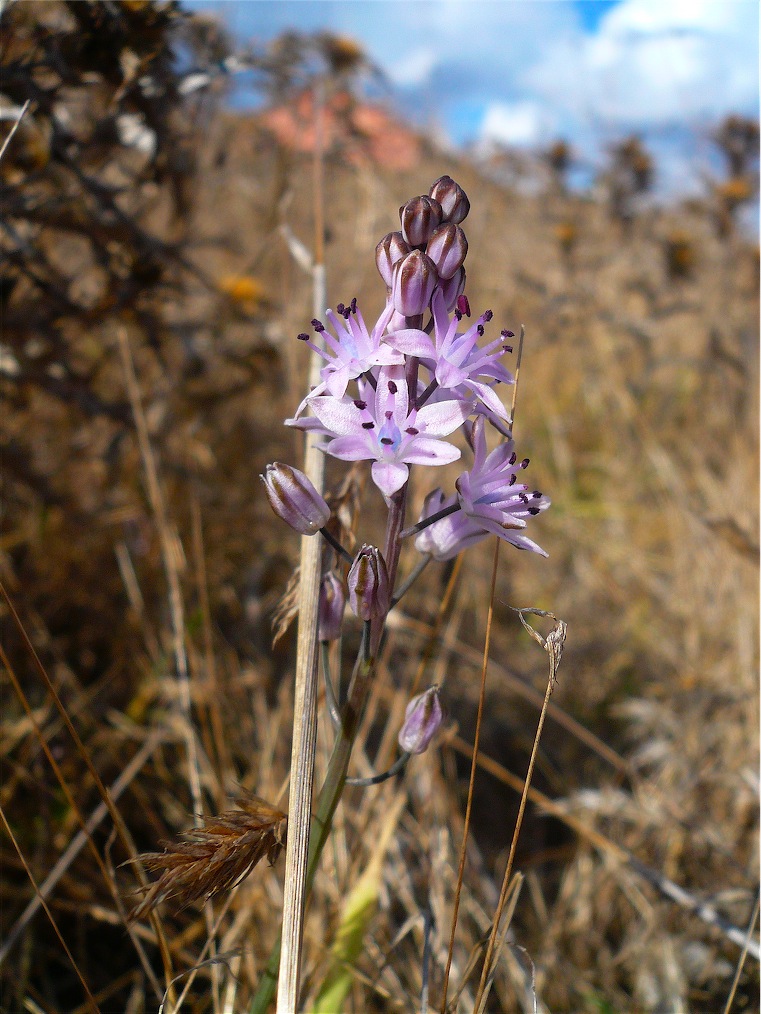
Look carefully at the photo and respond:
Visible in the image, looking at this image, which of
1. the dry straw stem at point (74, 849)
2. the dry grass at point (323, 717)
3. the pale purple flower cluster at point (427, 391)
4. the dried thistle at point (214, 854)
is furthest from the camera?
the dry grass at point (323, 717)

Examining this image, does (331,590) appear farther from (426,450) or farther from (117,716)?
(117,716)

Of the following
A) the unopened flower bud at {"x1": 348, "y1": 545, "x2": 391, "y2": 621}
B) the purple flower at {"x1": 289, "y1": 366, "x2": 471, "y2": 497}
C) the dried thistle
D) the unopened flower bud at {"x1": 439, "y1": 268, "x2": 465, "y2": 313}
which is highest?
the unopened flower bud at {"x1": 439, "y1": 268, "x2": 465, "y2": 313}

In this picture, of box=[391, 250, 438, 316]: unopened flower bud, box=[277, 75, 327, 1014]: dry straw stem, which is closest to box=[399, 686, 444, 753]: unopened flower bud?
box=[277, 75, 327, 1014]: dry straw stem

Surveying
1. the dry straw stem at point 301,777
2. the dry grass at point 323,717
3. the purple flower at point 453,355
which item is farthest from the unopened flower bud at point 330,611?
the purple flower at point 453,355

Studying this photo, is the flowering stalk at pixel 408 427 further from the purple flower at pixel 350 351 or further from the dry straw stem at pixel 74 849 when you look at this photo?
the dry straw stem at pixel 74 849

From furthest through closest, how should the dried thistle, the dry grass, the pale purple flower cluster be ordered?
1. the dry grass
2. the pale purple flower cluster
3. the dried thistle

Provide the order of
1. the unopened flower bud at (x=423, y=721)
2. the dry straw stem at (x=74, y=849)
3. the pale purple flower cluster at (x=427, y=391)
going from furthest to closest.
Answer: the dry straw stem at (x=74, y=849)
the unopened flower bud at (x=423, y=721)
the pale purple flower cluster at (x=427, y=391)

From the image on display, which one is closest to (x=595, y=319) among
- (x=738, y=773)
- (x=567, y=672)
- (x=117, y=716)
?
(x=567, y=672)

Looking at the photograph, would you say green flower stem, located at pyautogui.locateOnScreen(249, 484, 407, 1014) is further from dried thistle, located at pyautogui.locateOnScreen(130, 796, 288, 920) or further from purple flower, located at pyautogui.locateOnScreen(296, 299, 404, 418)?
purple flower, located at pyautogui.locateOnScreen(296, 299, 404, 418)
